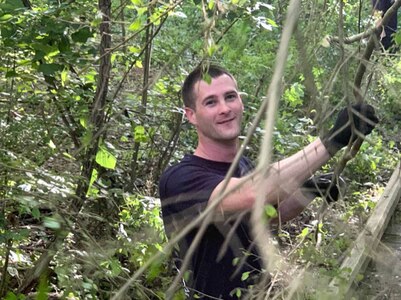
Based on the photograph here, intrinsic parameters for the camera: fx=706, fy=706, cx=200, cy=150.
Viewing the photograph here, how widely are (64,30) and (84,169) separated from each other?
89cm

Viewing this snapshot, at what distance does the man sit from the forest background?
0.10 m

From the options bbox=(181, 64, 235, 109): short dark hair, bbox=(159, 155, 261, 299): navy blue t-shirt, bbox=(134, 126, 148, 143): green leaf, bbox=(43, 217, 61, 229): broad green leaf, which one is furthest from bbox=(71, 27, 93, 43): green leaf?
bbox=(43, 217, 61, 229): broad green leaf

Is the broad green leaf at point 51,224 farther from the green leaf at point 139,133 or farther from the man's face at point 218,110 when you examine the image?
the green leaf at point 139,133

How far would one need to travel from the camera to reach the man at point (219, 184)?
7.92 ft

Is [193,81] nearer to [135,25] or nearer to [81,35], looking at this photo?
[135,25]

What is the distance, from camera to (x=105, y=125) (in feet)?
6.63

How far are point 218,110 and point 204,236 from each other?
57 centimetres

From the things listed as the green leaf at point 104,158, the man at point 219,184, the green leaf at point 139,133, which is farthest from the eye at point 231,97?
the green leaf at point 139,133

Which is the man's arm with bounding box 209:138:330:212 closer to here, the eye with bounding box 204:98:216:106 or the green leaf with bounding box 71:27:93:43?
the eye with bounding box 204:98:216:106

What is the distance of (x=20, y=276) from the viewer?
3658 millimetres

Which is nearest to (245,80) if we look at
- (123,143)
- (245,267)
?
(123,143)

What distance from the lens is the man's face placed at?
297cm

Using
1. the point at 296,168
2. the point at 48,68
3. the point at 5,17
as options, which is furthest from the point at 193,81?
the point at 296,168

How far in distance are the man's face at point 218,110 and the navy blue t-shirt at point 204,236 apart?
163 mm
